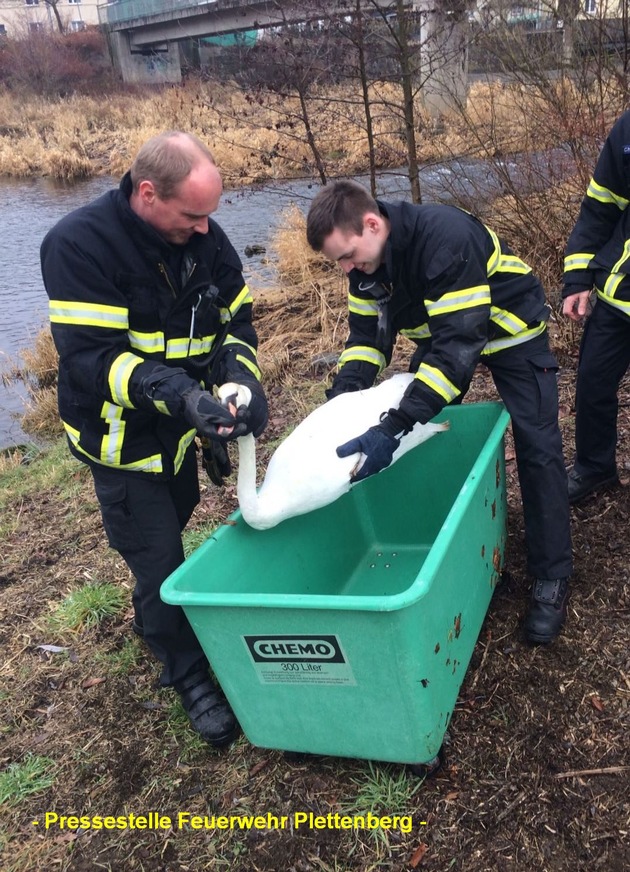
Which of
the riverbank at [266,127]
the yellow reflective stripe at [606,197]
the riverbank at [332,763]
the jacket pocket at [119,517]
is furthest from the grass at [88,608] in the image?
the riverbank at [266,127]

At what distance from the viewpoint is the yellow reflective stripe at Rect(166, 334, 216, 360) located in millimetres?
2389

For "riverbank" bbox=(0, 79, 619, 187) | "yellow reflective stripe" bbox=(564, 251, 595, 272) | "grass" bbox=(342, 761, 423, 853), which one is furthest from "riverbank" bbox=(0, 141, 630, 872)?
"riverbank" bbox=(0, 79, 619, 187)

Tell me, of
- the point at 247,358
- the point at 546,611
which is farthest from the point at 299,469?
the point at 546,611

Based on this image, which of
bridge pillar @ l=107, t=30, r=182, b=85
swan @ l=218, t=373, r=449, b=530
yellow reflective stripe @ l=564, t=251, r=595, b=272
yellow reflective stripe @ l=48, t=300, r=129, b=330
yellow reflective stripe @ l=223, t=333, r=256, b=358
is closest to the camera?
yellow reflective stripe @ l=48, t=300, r=129, b=330

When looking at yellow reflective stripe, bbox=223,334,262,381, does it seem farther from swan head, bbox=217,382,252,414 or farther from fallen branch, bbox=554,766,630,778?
fallen branch, bbox=554,766,630,778

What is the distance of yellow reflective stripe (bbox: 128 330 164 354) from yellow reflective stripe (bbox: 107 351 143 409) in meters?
0.13

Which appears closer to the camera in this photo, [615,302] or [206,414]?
[206,414]

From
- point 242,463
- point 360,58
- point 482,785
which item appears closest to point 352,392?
point 242,463

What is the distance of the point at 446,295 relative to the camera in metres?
2.28

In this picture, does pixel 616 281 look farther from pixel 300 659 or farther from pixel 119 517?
pixel 119 517

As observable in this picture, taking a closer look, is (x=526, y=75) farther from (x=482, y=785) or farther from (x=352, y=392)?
(x=482, y=785)

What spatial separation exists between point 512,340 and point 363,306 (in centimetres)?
55

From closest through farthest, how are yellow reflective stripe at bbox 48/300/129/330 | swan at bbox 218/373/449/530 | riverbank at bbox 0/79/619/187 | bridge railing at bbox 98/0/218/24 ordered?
yellow reflective stripe at bbox 48/300/129/330, swan at bbox 218/373/449/530, riverbank at bbox 0/79/619/187, bridge railing at bbox 98/0/218/24

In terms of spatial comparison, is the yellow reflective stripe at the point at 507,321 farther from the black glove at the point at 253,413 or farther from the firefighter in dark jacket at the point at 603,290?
the black glove at the point at 253,413
